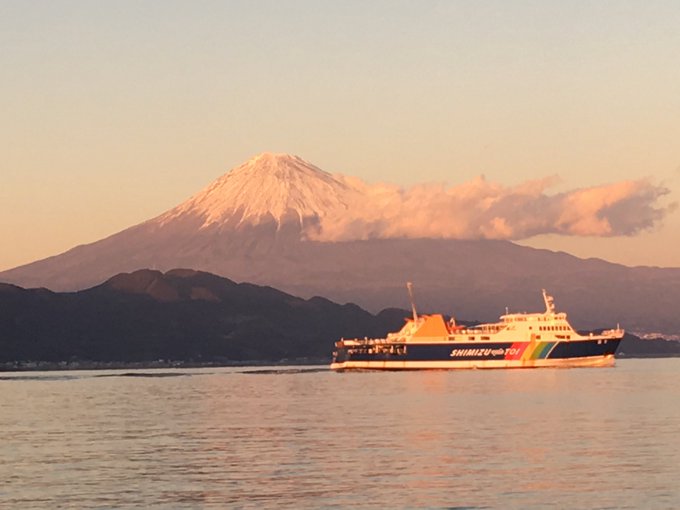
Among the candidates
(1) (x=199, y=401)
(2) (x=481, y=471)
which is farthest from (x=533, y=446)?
(1) (x=199, y=401)

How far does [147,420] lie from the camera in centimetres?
9244

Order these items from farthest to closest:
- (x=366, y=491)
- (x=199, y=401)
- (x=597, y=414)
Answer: (x=199, y=401)
(x=597, y=414)
(x=366, y=491)

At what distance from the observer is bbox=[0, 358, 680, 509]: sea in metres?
49.4

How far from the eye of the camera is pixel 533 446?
66.1 metres

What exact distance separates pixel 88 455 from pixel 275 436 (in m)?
12.8

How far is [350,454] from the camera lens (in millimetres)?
63812

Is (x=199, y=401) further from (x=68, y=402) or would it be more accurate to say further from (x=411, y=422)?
(x=411, y=422)

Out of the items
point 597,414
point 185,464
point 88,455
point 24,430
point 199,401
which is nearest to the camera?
point 185,464

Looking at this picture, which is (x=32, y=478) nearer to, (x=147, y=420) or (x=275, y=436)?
(x=275, y=436)

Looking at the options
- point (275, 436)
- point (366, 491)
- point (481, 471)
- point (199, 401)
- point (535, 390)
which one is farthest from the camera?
point (535, 390)

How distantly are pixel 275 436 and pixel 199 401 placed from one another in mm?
46056

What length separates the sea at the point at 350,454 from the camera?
49.4 meters

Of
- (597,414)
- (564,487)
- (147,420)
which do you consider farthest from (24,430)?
(564,487)

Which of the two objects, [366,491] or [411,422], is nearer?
[366,491]
